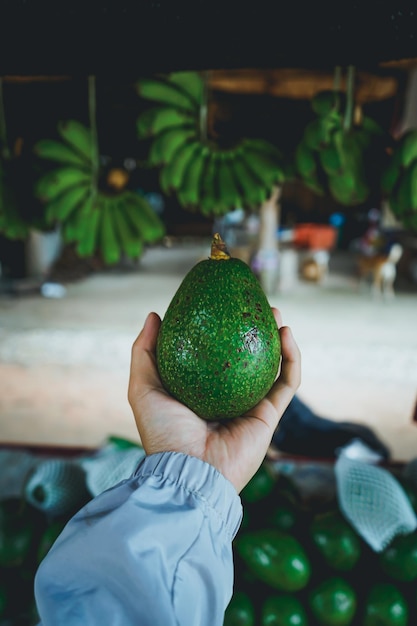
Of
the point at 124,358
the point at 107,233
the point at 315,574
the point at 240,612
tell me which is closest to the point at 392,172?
the point at 107,233

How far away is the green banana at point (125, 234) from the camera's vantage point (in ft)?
5.30

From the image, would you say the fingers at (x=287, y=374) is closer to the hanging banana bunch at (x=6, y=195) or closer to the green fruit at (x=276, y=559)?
the green fruit at (x=276, y=559)

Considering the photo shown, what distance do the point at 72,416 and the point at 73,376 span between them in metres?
0.82

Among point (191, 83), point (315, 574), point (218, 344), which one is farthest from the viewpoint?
point (191, 83)

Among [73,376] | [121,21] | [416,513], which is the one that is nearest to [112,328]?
[73,376]

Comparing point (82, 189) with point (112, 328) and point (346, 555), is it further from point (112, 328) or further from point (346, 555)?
point (112, 328)

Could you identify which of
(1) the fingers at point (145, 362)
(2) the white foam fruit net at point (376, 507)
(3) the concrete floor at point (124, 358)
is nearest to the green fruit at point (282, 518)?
(2) the white foam fruit net at point (376, 507)

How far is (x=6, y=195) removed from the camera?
63.1 inches

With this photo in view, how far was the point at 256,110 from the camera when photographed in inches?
59.6

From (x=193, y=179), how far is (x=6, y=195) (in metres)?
0.64

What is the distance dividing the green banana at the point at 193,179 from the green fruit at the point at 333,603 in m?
1.14

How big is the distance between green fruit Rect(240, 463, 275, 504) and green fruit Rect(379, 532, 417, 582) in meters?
0.35

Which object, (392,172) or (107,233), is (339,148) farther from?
(107,233)

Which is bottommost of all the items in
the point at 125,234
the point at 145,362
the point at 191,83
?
the point at 145,362
